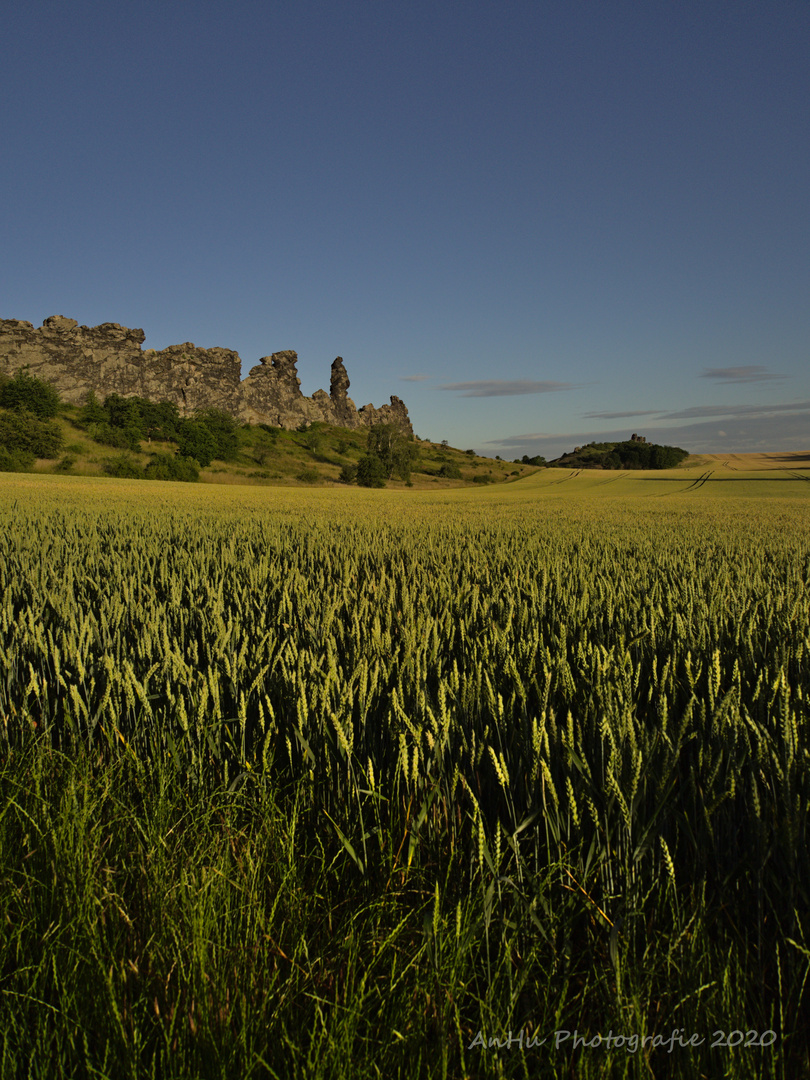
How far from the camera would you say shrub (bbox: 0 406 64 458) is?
194 feet

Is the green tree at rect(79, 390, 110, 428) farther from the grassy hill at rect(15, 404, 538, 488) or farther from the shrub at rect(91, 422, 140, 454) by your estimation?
the shrub at rect(91, 422, 140, 454)

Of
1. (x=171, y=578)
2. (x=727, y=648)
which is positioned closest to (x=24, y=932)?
(x=727, y=648)

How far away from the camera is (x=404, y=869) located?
1.22 meters

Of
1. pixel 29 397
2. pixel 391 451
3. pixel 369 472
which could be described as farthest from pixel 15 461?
pixel 391 451

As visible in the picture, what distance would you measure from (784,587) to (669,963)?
426cm

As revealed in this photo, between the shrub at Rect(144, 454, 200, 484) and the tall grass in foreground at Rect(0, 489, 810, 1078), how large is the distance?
6087 centimetres

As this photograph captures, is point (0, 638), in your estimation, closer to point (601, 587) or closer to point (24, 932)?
point (24, 932)

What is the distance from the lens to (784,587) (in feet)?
14.3

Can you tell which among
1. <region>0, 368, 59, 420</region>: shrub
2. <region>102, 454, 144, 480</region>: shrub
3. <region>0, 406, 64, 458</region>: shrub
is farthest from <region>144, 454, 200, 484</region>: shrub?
<region>0, 368, 59, 420</region>: shrub

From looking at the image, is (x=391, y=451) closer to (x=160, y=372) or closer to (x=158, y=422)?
(x=158, y=422)

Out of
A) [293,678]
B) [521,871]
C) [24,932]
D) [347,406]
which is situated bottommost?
[24,932]

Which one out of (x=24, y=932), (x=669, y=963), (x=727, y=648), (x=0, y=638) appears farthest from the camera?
(x=727, y=648)

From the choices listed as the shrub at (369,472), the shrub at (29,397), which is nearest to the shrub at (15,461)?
the shrub at (29,397)

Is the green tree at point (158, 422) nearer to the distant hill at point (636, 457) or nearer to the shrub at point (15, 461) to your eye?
the shrub at point (15, 461)
